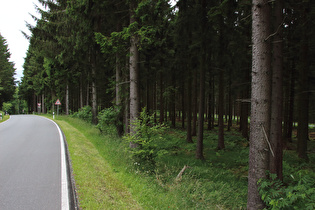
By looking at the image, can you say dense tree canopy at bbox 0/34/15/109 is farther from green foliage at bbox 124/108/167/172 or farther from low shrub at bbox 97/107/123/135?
green foliage at bbox 124/108/167/172

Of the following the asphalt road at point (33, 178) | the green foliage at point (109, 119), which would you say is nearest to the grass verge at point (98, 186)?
the asphalt road at point (33, 178)

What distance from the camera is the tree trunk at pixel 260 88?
457 cm

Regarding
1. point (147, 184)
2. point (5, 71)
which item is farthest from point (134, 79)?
point (5, 71)

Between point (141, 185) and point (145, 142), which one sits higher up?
point (145, 142)

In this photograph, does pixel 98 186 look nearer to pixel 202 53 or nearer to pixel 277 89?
pixel 277 89

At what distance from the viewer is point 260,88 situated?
4598mm

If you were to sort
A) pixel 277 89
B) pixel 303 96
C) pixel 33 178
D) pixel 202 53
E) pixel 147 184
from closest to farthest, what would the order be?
pixel 147 184 < pixel 33 178 < pixel 277 89 < pixel 303 96 < pixel 202 53

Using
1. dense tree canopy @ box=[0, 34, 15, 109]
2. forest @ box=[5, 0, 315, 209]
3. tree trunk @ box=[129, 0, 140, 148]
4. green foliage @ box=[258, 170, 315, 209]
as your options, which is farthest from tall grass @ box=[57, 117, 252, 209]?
dense tree canopy @ box=[0, 34, 15, 109]

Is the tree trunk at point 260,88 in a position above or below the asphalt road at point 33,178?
above

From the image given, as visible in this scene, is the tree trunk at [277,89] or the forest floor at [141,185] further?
the tree trunk at [277,89]

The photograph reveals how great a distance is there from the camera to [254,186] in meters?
4.67

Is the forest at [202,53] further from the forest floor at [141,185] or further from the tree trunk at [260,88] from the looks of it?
the forest floor at [141,185]

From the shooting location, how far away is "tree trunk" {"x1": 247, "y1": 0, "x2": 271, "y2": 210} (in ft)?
15.0

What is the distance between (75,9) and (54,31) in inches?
275
